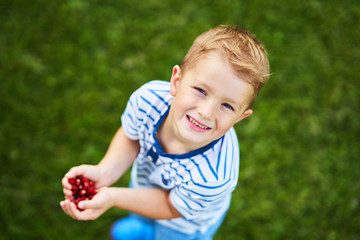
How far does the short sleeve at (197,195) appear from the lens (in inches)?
64.6

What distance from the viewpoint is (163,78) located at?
339 centimetres

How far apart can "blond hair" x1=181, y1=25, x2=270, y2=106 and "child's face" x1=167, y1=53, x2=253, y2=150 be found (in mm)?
30

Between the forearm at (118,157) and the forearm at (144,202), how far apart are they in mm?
190

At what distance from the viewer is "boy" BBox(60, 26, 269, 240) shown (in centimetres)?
147

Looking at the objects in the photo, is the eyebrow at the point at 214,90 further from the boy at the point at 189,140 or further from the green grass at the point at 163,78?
the green grass at the point at 163,78

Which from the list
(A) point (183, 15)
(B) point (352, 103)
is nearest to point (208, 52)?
(A) point (183, 15)

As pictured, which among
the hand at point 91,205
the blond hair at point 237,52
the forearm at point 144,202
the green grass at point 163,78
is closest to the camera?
the blond hair at point 237,52

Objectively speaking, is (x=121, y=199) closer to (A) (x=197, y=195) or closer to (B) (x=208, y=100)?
(A) (x=197, y=195)

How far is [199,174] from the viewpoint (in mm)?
1648

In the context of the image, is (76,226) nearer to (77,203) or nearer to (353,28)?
(77,203)

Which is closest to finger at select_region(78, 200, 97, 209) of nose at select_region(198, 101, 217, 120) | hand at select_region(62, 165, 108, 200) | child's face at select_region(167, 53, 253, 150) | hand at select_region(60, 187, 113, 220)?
hand at select_region(60, 187, 113, 220)

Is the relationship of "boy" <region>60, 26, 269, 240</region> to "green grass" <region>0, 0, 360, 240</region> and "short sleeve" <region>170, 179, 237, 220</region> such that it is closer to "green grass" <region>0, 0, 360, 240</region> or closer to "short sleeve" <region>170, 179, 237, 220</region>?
"short sleeve" <region>170, 179, 237, 220</region>

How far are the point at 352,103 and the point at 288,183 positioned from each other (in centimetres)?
115

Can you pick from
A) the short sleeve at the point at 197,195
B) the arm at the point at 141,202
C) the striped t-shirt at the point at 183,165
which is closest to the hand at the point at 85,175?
the arm at the point at 141,202
